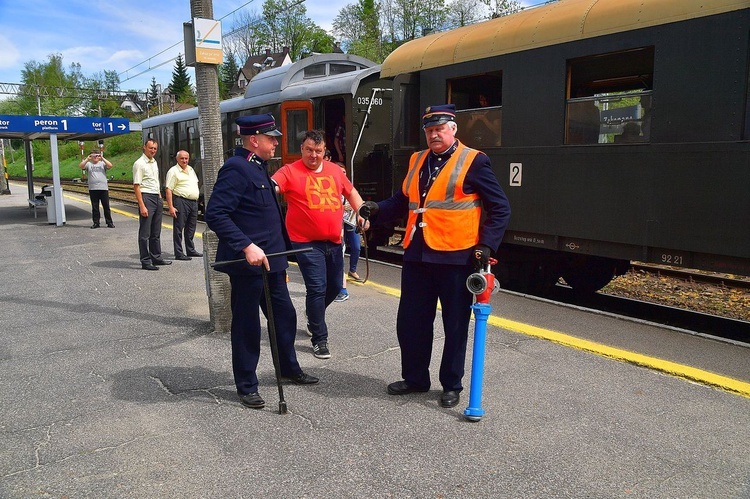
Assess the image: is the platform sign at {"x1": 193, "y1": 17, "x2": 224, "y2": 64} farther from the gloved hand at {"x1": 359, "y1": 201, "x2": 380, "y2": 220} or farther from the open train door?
the open train door

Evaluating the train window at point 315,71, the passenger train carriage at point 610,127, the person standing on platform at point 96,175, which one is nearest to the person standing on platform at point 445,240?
the passenger train carriage at point 610,127

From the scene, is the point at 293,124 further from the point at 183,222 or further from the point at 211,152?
the point at 211,152

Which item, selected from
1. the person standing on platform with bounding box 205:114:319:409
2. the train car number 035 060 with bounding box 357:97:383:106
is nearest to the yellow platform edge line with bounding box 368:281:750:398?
the person standing on platform with bounding box 205:114:319:409

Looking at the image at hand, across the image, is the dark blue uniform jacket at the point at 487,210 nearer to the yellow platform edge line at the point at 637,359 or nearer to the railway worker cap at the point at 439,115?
the railway worker cap at the point at 439,115

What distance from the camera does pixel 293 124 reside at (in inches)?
436

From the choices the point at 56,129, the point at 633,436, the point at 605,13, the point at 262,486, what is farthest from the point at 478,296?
the point at 56,129

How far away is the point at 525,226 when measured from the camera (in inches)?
283

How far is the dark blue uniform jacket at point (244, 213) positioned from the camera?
3.80 metres

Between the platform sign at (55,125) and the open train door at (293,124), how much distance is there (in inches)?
276

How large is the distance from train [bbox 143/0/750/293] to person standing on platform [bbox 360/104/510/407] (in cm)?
279

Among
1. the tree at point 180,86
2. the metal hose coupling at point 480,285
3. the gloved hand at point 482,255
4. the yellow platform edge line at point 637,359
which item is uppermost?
the tree at point 180,86

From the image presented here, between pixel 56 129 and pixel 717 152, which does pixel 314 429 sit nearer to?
pixel 717 152

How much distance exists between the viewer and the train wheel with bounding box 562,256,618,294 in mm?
7543

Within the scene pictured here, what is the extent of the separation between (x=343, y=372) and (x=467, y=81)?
4799 mm
